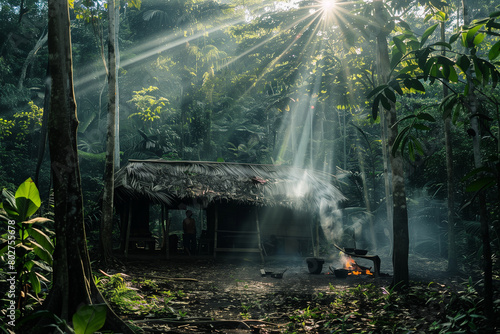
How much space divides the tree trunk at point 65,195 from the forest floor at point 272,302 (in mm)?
911

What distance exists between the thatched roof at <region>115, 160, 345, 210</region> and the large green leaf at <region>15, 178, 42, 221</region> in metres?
8.69

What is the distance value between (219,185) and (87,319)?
37.0 ft

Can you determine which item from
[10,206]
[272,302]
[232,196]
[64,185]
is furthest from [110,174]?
[10,206]

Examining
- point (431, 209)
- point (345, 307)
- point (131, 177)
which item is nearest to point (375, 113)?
point (345, 307)

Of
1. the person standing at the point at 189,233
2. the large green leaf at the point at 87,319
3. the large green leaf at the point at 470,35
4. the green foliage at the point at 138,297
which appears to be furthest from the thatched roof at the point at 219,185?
the large green leaf at the point at 470,35

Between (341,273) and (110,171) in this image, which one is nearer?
(110,171)

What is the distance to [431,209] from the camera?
1808 cm

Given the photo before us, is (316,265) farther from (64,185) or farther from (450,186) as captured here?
(64,185)

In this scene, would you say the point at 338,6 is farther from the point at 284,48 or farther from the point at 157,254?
the point at 157,254

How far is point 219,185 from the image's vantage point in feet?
47.0

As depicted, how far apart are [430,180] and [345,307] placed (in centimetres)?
Result: 1135

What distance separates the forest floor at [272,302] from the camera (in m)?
5.57

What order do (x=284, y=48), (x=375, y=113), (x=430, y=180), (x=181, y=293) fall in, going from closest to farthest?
(x=375, y=113)
(x=181, y=293)
(x=284, y=48)
(x=430, y=180)

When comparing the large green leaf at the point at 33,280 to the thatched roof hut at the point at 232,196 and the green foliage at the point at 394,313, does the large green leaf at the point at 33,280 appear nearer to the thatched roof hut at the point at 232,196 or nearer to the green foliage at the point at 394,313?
the green foliage at the point at 394,313
